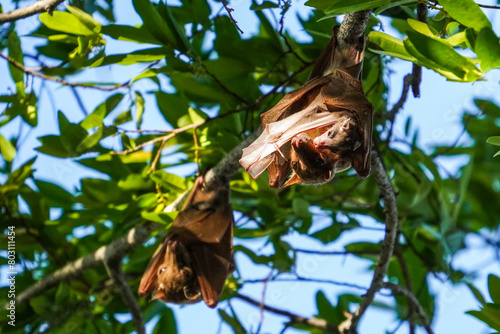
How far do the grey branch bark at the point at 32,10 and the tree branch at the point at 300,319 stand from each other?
4.09 feet

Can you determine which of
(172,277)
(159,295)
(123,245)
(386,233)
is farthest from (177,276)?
(386,233)

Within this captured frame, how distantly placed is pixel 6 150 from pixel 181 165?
68 cm

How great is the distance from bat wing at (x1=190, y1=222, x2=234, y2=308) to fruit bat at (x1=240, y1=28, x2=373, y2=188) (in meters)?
0.58

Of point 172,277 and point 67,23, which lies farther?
point 172,277

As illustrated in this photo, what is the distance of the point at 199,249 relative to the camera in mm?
1908

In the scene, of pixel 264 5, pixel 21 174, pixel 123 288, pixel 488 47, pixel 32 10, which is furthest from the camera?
pixel 21 174

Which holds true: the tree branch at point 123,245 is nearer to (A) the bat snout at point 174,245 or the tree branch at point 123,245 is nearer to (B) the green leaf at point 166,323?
(A) the bat snout at point 174,245

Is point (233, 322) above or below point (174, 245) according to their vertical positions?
below

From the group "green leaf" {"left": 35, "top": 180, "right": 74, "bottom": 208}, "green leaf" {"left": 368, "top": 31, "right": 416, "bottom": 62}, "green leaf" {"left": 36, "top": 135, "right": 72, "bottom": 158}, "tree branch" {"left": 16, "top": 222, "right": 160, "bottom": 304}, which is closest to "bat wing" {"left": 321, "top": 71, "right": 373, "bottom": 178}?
"green leaf" {"left": 368, "top": 31, "right": 416, "bottom": 62}

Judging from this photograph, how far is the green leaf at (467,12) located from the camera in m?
1.14

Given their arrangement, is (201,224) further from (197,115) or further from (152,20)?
(152,20)

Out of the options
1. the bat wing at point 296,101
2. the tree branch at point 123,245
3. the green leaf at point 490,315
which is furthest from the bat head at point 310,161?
→ the green leaf at point 490,315

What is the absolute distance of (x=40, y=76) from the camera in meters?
2.02

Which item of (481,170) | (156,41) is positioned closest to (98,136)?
(156,41)
